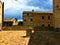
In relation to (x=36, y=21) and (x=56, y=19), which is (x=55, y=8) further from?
(x=36, y=21)

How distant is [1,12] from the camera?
44594 millimetres

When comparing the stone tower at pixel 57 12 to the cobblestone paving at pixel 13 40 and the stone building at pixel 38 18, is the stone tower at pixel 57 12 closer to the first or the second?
the cobblestone paving at pixel 13 40

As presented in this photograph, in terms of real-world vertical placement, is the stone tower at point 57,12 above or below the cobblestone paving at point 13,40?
above

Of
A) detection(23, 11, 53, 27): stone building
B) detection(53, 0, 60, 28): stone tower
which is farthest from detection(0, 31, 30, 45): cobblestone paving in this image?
detection(23, 11, 53, 27): stone building

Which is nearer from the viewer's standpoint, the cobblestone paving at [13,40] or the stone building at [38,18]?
the cobblestone paving at [13,40]

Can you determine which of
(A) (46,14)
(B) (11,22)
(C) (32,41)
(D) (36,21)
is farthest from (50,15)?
(C) (32,41)

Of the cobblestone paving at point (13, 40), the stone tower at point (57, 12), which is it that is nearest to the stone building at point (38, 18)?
the stone tower at point (57, 12)

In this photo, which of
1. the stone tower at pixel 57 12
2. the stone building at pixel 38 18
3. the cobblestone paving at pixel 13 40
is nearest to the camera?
the cobblestone paving at pixel 13 40

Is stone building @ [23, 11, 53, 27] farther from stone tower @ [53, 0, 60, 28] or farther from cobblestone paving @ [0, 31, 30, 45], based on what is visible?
cobblestone paving @ [0, 31, 30, 45]

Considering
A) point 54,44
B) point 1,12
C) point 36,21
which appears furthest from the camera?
point 36,21

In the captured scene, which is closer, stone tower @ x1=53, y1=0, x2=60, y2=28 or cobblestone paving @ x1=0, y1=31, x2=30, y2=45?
cobblestone paving @ x1=0, y1=31, x2=30, y2=45

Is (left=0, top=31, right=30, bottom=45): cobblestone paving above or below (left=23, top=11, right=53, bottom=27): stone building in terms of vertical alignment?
below

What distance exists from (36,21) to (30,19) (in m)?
2.12

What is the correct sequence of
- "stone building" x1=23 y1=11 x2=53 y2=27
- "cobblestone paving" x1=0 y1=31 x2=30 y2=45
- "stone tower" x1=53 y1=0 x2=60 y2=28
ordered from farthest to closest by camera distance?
"stone building" x1=23 y1=11 x2=53 y2=27
"stone tower" x1=53 y1=0 x2=60 y2=28
"cobblestone paving" x1=0 y1=31 x2=30 y2=45
